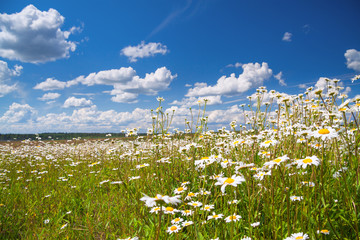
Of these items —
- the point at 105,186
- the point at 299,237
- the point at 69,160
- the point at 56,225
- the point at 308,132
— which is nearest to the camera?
the point at 299,237

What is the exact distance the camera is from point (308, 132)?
1.91m

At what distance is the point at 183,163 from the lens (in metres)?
4.81

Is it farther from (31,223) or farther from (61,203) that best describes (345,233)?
(61,203)

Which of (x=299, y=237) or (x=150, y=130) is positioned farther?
(x=150, y=130)

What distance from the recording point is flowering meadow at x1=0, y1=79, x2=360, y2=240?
2012mm

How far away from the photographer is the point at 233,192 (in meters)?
2.44

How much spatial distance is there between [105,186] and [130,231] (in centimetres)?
286

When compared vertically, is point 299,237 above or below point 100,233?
above

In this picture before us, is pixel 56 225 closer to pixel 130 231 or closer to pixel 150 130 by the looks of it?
pixel 130 231

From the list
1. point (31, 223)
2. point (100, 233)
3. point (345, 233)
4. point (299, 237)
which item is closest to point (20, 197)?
point (31, 223)

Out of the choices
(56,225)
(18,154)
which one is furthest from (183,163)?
(18,154)

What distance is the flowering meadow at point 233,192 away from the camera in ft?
6.60

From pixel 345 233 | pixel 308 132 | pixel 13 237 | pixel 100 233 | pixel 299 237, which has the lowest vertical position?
pixel 13 237

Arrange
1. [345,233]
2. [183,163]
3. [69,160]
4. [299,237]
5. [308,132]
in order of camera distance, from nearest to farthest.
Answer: [299,237], [308,132], [345,233], [183,163], [69,160]
